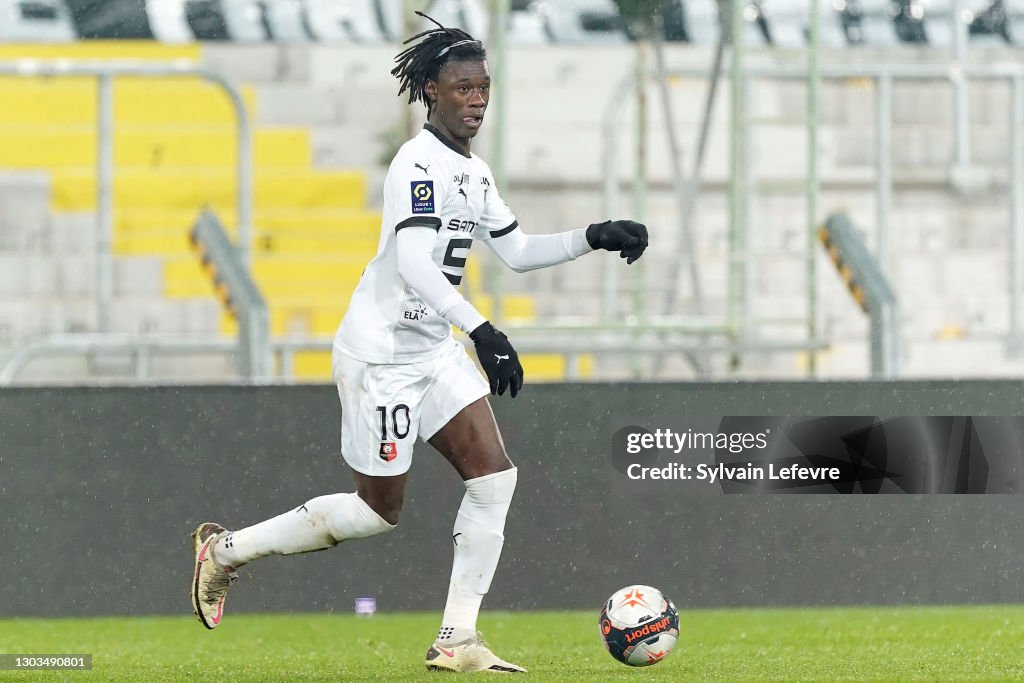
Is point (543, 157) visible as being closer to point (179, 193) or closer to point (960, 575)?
point (179, 193)

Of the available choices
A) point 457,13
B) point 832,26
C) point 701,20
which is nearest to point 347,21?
point 457,13

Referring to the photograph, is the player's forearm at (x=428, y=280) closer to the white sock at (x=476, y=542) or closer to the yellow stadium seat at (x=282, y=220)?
the white sock at (x=476, y=542)

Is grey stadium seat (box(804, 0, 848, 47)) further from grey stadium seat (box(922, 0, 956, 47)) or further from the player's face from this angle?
the player's face

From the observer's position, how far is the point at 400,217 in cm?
462

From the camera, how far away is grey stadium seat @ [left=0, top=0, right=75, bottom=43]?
929 centimetres

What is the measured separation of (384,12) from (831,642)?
4.90m

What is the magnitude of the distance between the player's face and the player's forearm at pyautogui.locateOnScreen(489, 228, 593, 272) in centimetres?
42

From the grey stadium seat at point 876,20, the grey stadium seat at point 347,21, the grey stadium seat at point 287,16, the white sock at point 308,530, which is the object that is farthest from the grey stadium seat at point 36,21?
the white sock at point 308,530

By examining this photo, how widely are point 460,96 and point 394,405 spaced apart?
88cm

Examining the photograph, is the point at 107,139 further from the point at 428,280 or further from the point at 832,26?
the point at 832,26

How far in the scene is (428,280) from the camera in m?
4.53

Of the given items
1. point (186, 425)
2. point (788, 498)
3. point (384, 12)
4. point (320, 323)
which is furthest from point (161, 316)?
point (788, 498)

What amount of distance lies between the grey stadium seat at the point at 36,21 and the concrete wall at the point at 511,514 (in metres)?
3.39

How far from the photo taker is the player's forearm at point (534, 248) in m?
5.02
